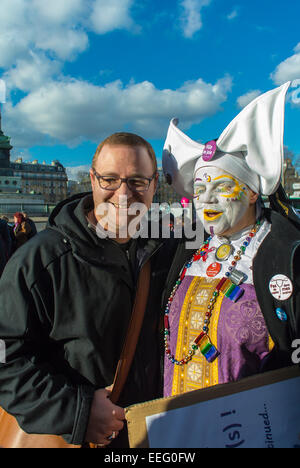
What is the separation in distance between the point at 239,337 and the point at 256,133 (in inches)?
54.5

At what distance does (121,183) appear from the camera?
2.17 metres

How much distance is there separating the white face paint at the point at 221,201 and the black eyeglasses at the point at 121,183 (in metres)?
0.46

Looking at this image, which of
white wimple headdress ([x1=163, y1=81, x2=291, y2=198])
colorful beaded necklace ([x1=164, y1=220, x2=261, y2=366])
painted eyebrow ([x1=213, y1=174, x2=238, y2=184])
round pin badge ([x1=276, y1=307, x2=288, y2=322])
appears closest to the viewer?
round pin badge ([x1=276, y1=307, x2=288, y2=322])

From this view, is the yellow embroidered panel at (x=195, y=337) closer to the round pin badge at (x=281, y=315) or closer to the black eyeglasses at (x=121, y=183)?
the round pin badge at (x=281, y=315)

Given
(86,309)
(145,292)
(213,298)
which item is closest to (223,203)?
(213,298)

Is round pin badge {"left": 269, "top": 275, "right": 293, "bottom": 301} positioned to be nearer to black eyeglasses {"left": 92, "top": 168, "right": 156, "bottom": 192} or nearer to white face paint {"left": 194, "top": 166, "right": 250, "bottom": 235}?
white face paint {"left": 194, "top": 166, "right": 250, "bottom": 235}

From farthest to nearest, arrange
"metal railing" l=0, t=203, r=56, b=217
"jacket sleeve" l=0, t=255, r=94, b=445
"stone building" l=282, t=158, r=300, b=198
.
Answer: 1. "stone building" l=282, t=158, r=300, b=198
2. "metal railing" l=0, t=203, r=56, b=217
3. "jacket sleeve" l=0, t=255, r=94, b=445

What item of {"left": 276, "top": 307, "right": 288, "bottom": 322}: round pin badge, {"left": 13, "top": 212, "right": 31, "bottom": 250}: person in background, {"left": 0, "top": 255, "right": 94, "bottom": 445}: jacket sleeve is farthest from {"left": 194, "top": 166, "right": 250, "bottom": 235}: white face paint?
{"left": 13, "top": 212, "right": 31, "bottom": 250}: person in background

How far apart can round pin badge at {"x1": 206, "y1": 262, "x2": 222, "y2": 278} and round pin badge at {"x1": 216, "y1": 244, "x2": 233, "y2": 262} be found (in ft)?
0.16

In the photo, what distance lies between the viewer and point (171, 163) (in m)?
2.78

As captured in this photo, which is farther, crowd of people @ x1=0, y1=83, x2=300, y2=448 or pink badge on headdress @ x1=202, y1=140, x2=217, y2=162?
pink badge on headdress @ x1=202, y1=140, x2=217, y2=162

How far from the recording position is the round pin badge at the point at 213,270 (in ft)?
7.57

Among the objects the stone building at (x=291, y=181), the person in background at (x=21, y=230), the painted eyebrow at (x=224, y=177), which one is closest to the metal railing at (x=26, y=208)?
the stone building at (x=291, y=181)

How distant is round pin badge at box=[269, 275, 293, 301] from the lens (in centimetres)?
193
